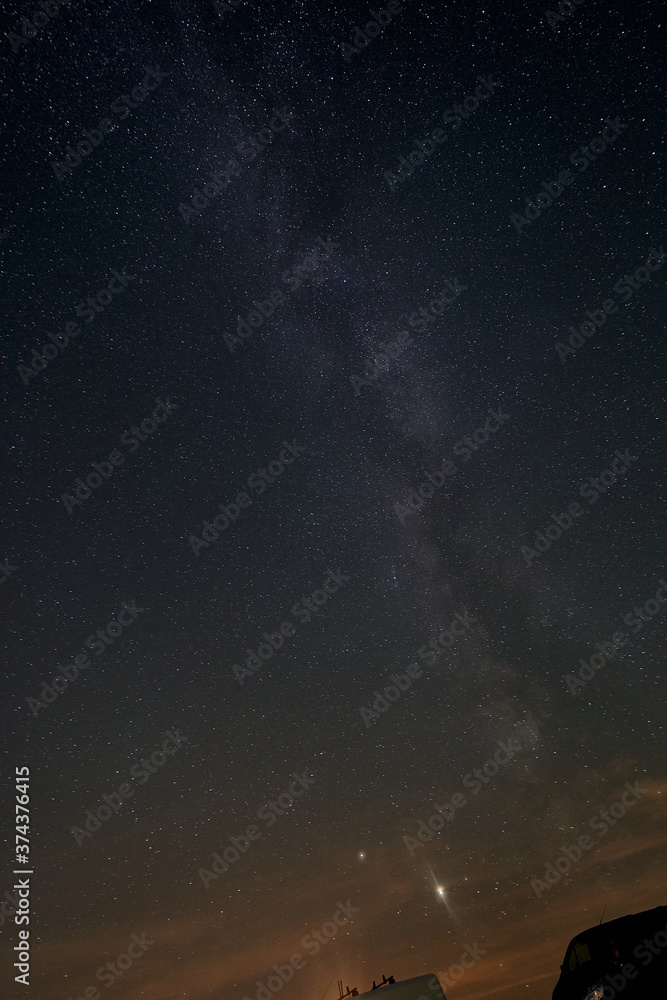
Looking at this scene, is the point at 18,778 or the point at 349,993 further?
the point at 349,993

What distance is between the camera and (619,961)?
961cm

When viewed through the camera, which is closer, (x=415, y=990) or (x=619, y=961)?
(x=619, y=961)

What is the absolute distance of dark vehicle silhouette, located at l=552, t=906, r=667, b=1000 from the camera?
8602 millimetres

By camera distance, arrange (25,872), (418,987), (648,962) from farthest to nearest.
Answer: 1. (418,987)
2. (25,872)
3. (648,962)

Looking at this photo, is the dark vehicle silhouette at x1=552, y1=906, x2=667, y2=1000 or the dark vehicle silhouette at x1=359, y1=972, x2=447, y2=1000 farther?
the dark vehicle silhouette at x1=359, y1=972, x2=447, y2=1000

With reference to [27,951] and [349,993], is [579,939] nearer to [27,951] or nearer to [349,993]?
[27,951]

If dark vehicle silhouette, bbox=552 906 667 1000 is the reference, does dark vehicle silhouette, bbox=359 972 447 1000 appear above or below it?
below

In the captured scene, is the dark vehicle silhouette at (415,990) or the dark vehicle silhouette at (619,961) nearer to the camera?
the dark vehicle silhouette at (619,961)

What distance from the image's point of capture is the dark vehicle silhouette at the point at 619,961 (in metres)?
8.60

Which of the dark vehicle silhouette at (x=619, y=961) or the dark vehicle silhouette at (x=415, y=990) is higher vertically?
Result: the dark vehicle silhouette at (x=619, y=961)

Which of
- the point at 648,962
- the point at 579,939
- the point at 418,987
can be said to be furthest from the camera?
the point at 418,987

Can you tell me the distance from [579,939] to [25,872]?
9.89 metres

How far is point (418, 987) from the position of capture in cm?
1466

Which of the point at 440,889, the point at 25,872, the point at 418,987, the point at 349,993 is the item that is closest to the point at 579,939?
the point at 418,987
